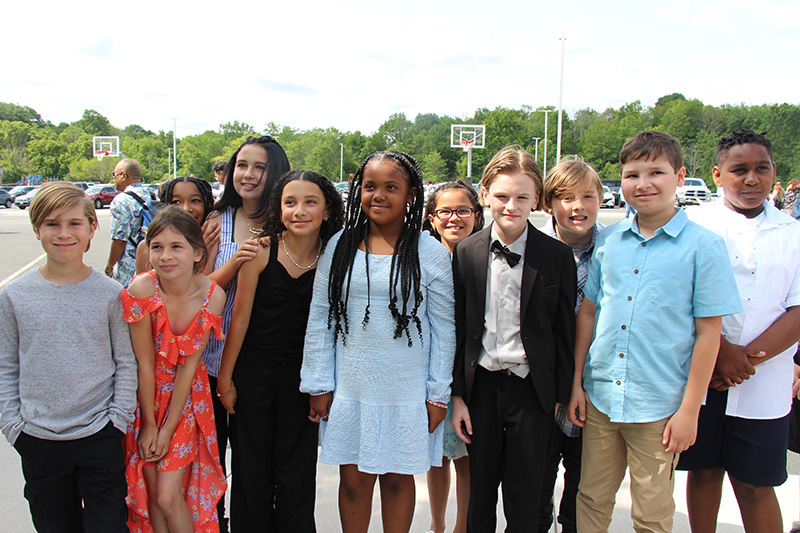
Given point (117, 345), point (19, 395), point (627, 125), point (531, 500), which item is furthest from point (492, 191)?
point (627, 125)

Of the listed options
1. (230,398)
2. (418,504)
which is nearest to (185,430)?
(230,398)

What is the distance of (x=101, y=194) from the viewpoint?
30953 millimetres

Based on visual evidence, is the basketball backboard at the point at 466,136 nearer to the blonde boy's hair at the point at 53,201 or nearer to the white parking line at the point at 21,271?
the white parking line at the point at 21,271

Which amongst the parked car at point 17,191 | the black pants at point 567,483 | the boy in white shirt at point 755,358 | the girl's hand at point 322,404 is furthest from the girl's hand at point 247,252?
the parked car at point 17,191

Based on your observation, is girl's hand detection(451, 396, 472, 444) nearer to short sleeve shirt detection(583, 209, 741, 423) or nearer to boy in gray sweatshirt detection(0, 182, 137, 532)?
short sleeve shirt detection(583, 209, 741, 423)

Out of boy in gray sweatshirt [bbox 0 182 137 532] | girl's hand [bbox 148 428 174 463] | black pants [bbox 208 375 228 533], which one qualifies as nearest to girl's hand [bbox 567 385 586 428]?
Result: black pants [bbox 208 375 228 533]

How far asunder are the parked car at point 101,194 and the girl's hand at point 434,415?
110 ft

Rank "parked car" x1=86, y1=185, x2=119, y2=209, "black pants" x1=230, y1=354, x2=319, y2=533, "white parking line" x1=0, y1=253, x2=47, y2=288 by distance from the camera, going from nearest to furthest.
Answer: "black pants" x1=230, y1=354, x2=319, y2=533, "white parking line" x1=0, y1=253, x2=47, y2=288, "parked car" x1=86, y1=185, x2=119, y2=209

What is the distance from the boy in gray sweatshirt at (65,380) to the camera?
2045 mm

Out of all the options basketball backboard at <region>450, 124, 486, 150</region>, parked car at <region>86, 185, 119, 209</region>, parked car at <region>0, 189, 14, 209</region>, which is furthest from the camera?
basketball backboard at <region>450, 124, 486, 150</region>

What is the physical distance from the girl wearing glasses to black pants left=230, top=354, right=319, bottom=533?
0.67 meters

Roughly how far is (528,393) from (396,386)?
583 millimetres

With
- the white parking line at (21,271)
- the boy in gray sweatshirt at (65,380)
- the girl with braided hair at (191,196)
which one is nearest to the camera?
the boy in gray sweatshirt at (65,380)

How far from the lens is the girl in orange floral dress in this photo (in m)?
2.24
